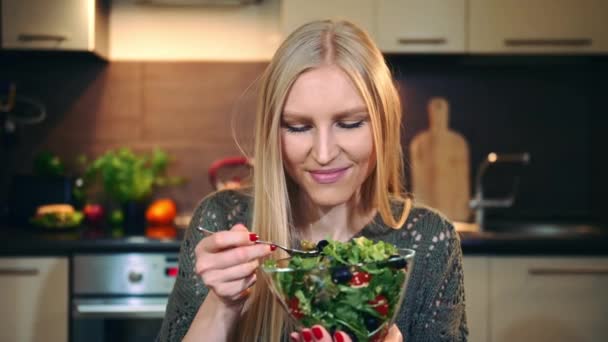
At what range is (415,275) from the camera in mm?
1384

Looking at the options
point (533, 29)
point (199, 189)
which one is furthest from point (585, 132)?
point (199, 189)

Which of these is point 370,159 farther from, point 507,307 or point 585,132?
point 585,132

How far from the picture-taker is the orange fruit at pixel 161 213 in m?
2.70

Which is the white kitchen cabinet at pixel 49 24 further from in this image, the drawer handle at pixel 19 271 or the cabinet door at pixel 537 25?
the cabinet door at pixel 537 25

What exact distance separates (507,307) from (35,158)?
192cm

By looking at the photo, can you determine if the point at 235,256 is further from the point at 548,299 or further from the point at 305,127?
the point at 548,299

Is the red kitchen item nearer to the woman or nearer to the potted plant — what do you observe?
the potted plant

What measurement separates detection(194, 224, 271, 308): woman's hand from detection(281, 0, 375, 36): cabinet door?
5.72 ft

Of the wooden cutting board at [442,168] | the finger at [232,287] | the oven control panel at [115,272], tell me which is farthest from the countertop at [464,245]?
the finger at [232,287]

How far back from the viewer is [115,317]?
7.62 ft

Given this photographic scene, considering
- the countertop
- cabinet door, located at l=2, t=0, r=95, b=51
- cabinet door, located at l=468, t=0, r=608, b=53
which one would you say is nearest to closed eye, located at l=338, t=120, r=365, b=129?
the countertop

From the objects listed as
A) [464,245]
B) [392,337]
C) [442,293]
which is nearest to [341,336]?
[392,337]

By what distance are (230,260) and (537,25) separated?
205cm

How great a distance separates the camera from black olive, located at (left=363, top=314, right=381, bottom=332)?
2.67ft
